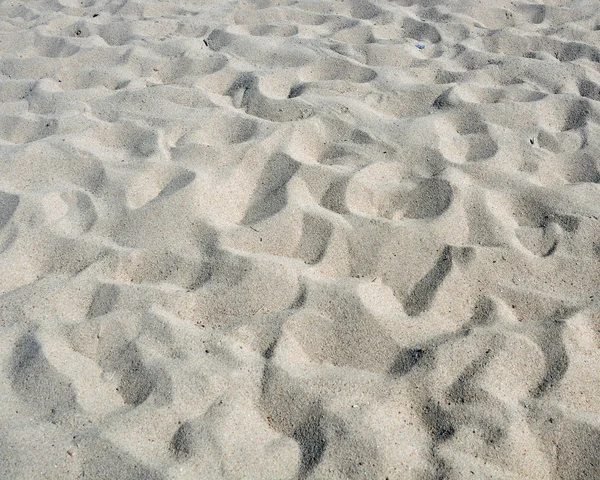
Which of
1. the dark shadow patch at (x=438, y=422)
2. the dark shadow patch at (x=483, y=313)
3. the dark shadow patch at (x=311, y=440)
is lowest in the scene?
the dark shadow patch at (x=311, y=440)

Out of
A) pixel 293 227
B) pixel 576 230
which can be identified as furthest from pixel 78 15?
pixel 576 230

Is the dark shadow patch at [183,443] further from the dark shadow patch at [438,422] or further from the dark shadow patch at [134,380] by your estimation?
the dark shadow patch at [438,422]

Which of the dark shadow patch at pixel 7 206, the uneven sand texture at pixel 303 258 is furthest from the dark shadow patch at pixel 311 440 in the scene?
the dark shadow patch at pixel 7 206

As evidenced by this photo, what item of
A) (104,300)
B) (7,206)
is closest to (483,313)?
(104,300)

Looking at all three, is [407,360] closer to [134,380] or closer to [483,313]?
[483,313]

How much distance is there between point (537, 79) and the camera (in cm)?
299

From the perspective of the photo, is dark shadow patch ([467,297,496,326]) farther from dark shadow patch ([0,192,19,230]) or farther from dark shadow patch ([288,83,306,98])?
dark shadow patch ([0,192,19,230])

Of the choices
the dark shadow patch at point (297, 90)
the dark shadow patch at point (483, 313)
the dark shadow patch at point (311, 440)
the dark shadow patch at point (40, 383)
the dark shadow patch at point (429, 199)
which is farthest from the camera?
the dark shadow patch at point (297, 90)

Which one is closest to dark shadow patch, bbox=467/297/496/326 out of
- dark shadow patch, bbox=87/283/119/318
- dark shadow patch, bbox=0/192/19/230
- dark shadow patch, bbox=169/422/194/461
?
dark shadow patch, bbox=169/422/194/461

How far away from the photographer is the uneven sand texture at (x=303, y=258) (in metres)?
1.54

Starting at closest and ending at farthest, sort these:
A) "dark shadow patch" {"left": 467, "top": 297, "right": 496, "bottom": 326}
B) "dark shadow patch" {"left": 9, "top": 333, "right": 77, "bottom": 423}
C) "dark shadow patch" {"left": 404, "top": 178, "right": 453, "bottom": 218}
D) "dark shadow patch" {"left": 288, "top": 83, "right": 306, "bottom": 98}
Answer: "dark shadow patch" {"left": 9, "top": 333, "right": 77, "bottom": 423}
"dark shadow patch" {"left": 467, "top": 297, "right": 496, "bottom": 326}
"dark shadow patch" {"left": 404, "top": 178, "right": 453, "bottom": 218}
"dark shadow patch" {"left": 288, "top": 83, "right": 306, "bottom": 98}

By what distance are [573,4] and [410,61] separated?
127 centimetres

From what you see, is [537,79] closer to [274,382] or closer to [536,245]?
[536,245]

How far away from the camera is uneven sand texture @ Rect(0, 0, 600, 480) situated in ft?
5.07
